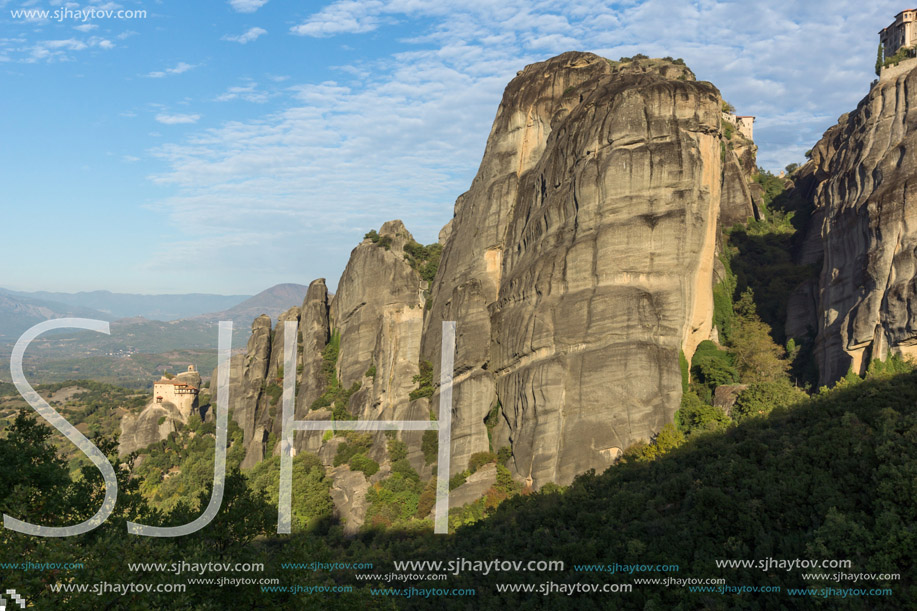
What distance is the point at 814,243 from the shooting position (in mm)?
51156

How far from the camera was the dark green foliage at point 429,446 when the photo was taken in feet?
155

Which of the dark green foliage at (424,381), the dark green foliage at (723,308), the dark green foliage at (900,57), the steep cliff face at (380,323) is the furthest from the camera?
the steep cliff face at (380,323)

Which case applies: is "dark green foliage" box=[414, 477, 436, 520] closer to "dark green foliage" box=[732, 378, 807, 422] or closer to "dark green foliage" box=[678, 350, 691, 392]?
"dark green foliage" box=[678, 350, 691, 392]

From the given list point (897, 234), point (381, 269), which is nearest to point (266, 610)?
point (897, 234)

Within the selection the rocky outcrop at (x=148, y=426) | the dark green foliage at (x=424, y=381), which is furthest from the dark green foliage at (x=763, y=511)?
the rocky outcrop at (x=148, y=426)

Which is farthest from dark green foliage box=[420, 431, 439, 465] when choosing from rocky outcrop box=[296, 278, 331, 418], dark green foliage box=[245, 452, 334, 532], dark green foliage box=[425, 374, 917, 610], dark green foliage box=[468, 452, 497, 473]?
dark green foliage box=[425, 374, 917, 610]

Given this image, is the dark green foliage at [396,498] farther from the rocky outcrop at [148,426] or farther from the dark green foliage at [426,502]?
the rocky outcrop at [148,426]

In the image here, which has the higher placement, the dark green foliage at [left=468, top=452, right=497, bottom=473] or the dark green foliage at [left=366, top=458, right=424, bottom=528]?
the dark green foliage at [left=468, top=452, right=497, bottom=473]

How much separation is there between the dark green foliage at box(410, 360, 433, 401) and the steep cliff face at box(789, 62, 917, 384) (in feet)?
83.3

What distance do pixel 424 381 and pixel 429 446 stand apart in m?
6.01

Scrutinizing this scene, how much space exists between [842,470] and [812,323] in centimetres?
2779

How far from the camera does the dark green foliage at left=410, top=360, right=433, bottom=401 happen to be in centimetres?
5159

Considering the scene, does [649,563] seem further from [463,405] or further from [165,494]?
[165,494]

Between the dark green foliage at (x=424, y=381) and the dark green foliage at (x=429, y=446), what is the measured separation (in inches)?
Result: 136
